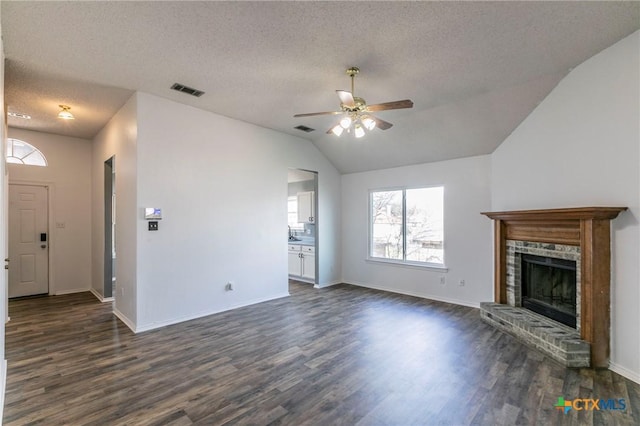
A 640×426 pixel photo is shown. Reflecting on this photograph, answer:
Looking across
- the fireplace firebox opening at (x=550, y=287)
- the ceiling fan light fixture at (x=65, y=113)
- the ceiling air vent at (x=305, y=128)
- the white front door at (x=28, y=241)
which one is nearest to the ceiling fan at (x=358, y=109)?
the ceiling air vent at (x=305, y=128)

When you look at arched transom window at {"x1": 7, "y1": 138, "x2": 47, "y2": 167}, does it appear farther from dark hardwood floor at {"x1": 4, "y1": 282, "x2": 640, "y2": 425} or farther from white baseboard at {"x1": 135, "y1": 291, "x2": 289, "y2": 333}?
white baseboard at {"x1": 135, "y1": 291, "x2": 289, "y2": 333}

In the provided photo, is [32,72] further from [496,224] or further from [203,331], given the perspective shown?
[496,224]

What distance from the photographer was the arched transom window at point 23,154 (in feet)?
17.8

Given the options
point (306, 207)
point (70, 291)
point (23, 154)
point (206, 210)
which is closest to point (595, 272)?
point (206, 210)

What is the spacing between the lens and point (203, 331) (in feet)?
12.8

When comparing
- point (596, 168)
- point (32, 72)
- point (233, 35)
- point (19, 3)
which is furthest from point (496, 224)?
point (32, 72)

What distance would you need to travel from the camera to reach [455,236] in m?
5.26

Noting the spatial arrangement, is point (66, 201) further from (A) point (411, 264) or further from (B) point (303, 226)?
(A) point (411, 264)

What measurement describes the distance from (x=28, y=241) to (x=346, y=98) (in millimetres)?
6389

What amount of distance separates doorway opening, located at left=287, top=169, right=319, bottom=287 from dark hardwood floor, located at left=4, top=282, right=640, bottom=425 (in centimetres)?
231

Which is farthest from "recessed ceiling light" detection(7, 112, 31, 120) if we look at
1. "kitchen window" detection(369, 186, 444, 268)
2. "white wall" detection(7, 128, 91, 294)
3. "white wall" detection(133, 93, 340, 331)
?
"kitchen window" detection(369, 186, 444, 268)

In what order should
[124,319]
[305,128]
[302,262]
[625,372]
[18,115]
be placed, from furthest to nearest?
1. [302,262]
2. [305,128]
3. [18,115]
4. [124,319]
5. [625,372]

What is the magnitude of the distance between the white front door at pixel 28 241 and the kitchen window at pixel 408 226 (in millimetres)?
6257

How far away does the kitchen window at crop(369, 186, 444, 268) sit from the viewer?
5559mm
